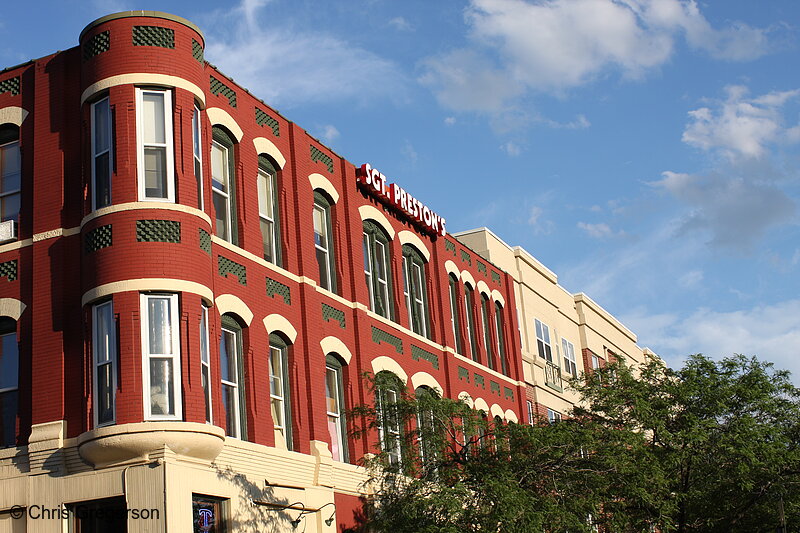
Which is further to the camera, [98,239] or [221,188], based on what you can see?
[221,188]

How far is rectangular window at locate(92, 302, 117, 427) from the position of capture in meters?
18.1

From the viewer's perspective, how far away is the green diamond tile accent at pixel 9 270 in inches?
811

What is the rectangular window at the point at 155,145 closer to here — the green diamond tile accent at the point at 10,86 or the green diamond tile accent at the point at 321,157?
the green diamond tile accent at the point at 10,86

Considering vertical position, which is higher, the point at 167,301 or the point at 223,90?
the point at 223,90

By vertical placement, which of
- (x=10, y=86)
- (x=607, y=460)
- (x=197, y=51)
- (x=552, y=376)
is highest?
(x=10, y=86)

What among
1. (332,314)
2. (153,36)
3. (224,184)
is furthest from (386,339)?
(153,36)

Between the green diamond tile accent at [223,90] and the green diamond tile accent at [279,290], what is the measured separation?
3876mm

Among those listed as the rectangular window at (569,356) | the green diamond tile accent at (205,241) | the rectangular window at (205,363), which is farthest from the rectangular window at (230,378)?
the rectangular window at (569,356)

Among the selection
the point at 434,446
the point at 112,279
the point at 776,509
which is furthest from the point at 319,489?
the point at 776,509

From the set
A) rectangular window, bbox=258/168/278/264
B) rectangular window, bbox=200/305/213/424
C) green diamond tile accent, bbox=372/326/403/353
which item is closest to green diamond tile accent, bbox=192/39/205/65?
rectangular window, bbox=258/168/278/264

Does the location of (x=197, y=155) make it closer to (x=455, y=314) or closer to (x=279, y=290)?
(x=279, y=290)

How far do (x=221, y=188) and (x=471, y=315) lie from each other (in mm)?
13604

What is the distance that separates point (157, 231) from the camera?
62.0 feet

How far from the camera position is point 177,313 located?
61.1 feet
